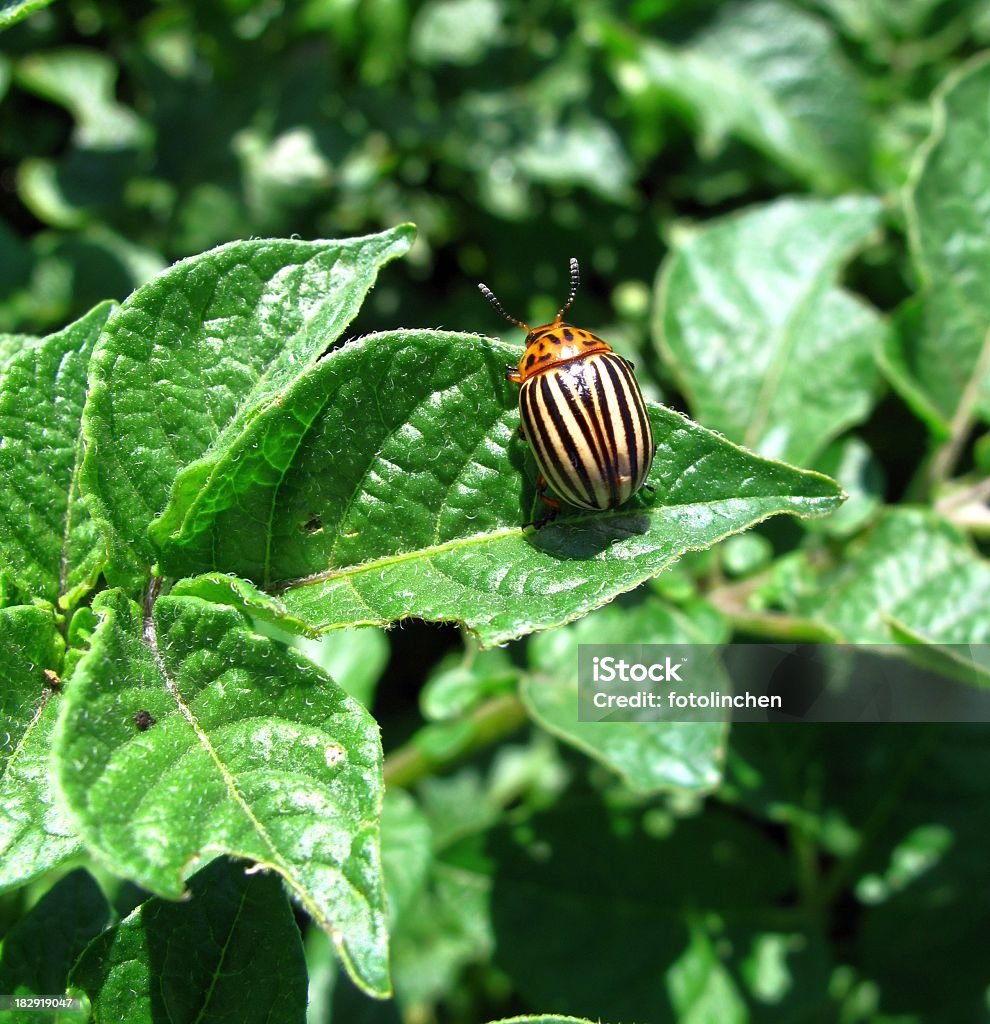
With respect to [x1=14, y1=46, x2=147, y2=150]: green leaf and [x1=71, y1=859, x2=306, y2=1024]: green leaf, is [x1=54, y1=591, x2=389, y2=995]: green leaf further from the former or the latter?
[x1=14, y1=46, x2=147, y2=150]: green leaf

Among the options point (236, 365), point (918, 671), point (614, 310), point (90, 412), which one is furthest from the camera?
point (614, 310)

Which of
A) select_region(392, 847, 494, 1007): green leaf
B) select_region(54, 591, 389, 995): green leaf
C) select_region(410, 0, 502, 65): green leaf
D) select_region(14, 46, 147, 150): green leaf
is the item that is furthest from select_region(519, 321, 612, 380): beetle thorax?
select_region(14, 46, 147, 150): green leaf

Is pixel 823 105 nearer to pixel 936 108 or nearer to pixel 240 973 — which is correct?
pixel 936 108

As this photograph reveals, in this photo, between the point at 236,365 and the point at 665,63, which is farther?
the point at 665,63

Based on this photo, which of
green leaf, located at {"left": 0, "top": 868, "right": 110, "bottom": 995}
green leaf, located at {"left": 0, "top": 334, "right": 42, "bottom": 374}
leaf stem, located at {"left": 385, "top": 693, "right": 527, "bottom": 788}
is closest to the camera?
green leaf, located at {"left": 0, "top": 868, "right": 110, "bottom": 995}

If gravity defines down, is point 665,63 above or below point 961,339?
above

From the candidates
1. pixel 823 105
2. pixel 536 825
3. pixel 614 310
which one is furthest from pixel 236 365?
pixel 823 105
